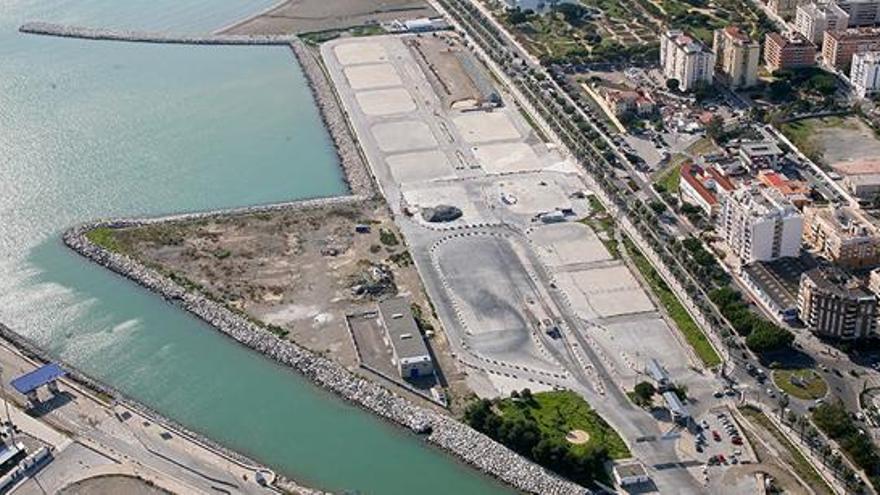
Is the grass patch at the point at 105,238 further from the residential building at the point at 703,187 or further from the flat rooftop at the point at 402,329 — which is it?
the residential building at the point at 703,187

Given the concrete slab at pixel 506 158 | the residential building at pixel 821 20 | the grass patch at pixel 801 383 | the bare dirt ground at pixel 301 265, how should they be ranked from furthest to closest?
the residential building at pixel 821 20, the concrete slab at pixel 506 158, the bare dirt ground at pixel 301 265, the grass patch at pixel 801 383

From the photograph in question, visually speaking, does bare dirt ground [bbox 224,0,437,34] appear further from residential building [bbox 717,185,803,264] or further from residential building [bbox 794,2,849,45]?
residential building [bbox 717,185,803,264]

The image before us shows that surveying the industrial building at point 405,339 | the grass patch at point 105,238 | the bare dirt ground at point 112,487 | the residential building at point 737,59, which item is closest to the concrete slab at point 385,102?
the grass patch at point 105,238

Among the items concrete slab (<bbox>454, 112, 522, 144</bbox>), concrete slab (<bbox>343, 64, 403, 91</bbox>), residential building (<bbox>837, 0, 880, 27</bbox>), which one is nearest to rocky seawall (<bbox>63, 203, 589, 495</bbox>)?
concrete slab (<bbox>454, 112, 522, 144</bbox>)

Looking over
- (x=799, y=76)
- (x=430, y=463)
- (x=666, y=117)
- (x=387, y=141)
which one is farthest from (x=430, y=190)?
(x=799, y=76)

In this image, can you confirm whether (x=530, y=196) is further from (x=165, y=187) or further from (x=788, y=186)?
(x=165, y=187)

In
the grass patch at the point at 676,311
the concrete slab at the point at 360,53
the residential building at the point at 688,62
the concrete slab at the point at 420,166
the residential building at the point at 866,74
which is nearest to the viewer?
the grass patch at the point at 676,311
